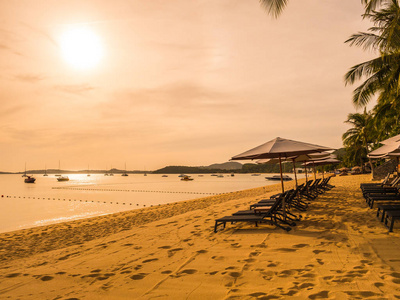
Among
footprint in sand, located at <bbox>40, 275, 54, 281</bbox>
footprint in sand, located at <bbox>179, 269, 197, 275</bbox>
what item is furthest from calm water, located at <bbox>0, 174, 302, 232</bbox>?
footprint in sand, located at <bbox>179, 269, 197, 275</bbox>

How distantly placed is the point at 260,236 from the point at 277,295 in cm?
279

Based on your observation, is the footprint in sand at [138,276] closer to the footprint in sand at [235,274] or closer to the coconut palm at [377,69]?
the footprint in sand at [235,274]

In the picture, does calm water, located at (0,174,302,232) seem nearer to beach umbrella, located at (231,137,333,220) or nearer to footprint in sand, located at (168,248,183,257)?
footprint in sand, located at (168,248,183,257)

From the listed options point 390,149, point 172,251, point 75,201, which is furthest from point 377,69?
point 75,201

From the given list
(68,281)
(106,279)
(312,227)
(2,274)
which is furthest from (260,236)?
(2,274)

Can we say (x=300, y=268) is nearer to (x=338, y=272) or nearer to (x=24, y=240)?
(x=338, y=272)

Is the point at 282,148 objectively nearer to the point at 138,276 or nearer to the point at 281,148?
the point at 281,148

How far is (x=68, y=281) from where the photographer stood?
4.32 meters

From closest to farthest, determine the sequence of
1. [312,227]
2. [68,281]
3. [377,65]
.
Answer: [68,281]
[312,227]
[377,65]

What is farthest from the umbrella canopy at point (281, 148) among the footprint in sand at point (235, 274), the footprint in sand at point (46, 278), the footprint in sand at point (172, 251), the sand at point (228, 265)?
the footprint in sand at point (46, 278)

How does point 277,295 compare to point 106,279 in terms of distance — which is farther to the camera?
point 106,279

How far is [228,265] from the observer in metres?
4.35

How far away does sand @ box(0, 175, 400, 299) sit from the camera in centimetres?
345

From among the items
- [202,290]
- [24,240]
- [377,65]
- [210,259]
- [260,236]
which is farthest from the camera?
[377,65]
